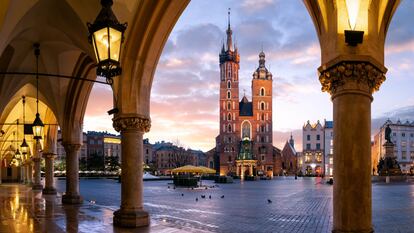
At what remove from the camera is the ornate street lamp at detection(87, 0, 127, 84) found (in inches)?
231

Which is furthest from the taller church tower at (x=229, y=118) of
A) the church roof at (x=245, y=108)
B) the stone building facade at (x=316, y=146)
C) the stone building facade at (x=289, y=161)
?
the stone building facade at (x=289, y=161)

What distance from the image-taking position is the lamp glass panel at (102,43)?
19.4 ft

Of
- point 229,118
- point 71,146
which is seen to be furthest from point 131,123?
point 229,118

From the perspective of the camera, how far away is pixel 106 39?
5.93m

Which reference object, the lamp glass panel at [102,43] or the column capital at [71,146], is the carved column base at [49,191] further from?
the lamp glass panel at [102,43]

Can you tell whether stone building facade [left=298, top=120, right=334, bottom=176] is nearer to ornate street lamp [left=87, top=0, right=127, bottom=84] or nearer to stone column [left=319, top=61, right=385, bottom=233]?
stone column [left=319, top=61, right=385, bottom=233]

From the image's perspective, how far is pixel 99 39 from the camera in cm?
595

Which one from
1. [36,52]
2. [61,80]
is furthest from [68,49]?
[61,80]

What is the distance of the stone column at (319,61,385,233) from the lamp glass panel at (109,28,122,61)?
3014 mm

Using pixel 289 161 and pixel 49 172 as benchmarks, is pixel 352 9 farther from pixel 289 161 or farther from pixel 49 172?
pixel 289 161

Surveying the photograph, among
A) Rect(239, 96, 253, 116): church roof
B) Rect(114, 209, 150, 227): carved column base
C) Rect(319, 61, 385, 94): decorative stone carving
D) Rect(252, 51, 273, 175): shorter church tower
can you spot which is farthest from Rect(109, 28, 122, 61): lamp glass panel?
Rect(239, 96, 253, 116): church roof

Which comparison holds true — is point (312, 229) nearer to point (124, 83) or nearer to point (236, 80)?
point (124, 83)

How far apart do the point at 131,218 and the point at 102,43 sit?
7.01m

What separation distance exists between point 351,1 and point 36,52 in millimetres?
14530
